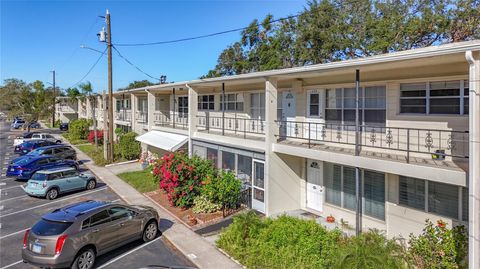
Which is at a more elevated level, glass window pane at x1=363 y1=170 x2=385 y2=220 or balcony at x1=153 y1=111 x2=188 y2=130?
balcony at x1=153 y1=111 x2=188 y2=130

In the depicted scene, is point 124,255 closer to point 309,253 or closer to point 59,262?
point 59,262

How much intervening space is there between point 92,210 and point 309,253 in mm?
6457

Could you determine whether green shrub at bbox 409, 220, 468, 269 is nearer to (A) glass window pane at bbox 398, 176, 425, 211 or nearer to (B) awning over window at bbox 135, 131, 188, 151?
(A) glass window pane at bbox 398, 176, 425, 211

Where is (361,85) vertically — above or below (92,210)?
above

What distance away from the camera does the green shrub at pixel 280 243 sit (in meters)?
8.77

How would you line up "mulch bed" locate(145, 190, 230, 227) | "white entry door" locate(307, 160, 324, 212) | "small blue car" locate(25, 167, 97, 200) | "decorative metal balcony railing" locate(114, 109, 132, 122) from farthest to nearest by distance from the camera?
"decorative metal balcony railing" locate(114, 109, 132, 122)
"small blue car" locate(25, 167, 97, 200)
"white entry door" locate(307, 160, 324, 212)
"mulch bed" locate(145, 190, 230, 227)

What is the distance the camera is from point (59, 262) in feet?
28.7

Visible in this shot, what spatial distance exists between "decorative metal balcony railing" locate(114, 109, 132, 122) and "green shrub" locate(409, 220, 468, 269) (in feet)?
97.1

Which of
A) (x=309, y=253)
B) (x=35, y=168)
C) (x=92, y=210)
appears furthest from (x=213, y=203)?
(x=35, y=168)

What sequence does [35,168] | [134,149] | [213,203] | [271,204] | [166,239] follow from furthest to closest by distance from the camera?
[134,149] < [35,168] < [213,203] < [271,204] < [166,239]

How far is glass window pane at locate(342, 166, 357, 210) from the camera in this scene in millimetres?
12422

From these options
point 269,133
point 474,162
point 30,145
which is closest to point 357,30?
point 269,133

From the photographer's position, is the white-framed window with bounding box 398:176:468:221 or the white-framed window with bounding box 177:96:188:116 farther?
the white-framed window with bounding box 177:96:188:116

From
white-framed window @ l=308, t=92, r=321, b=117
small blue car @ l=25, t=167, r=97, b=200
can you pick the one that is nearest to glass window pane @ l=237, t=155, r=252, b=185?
white-framed window @ l=308, t=92, r=321, b=117
